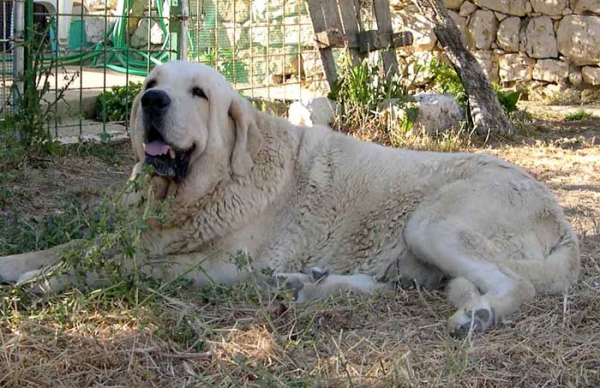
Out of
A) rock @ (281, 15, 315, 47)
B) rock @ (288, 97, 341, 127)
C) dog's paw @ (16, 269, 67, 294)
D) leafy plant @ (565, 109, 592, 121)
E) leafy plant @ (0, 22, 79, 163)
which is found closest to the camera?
dog's paw @ (16, 269, 67, 294)

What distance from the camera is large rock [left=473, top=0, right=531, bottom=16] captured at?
506 inches

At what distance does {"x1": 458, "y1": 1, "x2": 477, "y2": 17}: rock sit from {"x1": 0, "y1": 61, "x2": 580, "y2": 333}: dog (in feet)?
29.6

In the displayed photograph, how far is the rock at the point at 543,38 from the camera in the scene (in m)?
12.7

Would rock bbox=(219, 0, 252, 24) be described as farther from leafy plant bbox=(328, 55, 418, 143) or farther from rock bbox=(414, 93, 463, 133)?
rock bbox=(414, 93, 463, 133)

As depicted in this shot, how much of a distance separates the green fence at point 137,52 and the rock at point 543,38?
3.45 m

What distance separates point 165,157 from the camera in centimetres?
412

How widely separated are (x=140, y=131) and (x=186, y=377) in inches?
57.8

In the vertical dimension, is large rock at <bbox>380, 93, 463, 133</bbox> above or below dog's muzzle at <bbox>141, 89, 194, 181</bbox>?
above

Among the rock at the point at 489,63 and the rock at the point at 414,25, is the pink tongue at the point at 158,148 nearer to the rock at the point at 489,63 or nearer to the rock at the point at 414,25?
the rock at the point at 414,25

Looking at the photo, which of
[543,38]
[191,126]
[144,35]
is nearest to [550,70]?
[543,38]

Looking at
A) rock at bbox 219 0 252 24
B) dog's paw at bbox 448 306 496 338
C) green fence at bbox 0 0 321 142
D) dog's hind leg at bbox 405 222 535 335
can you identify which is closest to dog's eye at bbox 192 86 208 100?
dog's hind leg at bbox 405 222 535 335

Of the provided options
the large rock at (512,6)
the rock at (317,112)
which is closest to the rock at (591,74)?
the large rock at (512,6)

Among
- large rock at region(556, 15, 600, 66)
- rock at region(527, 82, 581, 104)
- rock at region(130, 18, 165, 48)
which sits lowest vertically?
rock at region(527, 82, 581, 104)

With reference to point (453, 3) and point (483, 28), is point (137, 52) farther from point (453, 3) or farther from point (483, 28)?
point (483, 28)
